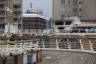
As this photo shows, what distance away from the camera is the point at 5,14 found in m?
76.1

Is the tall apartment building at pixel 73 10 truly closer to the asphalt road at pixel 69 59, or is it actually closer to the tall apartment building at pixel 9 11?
the tall apartment building at pixel 9 11

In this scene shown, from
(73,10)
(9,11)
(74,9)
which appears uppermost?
(74,9)

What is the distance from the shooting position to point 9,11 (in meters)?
75.9

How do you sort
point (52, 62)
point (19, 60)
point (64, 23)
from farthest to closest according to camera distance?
point (64, 23)
point (52, 62)
point (19, 60)

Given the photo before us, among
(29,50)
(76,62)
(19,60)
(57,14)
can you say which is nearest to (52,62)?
(76,62)

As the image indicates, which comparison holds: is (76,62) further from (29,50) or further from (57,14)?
(57,14)

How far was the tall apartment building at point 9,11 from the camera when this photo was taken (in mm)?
76025

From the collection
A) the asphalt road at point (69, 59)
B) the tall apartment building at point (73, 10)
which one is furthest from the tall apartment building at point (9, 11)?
the asphalt road at point (69, 59)

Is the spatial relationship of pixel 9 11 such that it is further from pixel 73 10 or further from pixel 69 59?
pixel 69 59

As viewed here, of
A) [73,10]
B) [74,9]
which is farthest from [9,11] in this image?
[74,9]

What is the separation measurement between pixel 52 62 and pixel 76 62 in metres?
1.69

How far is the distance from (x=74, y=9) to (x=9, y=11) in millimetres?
Answer: 20095

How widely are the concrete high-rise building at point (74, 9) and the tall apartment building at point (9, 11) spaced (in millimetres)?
10535

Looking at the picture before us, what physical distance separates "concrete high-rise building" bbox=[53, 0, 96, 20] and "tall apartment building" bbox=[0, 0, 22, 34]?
10535 millimetres
